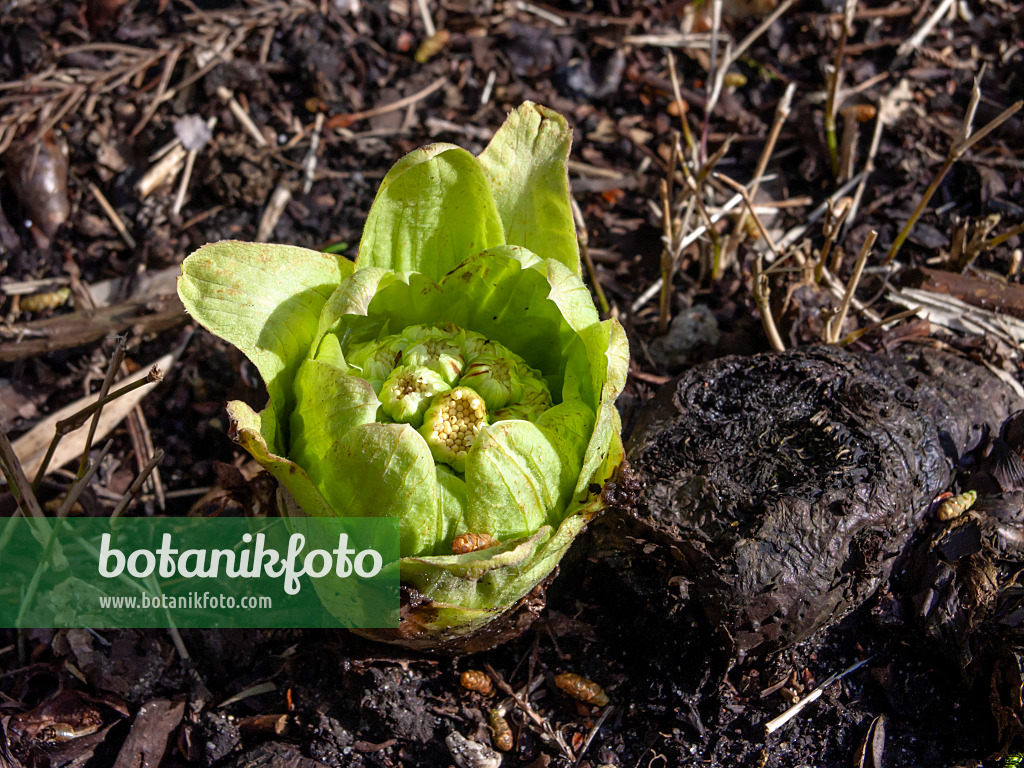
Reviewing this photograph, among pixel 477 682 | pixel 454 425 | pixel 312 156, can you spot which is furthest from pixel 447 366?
pixel 312 156

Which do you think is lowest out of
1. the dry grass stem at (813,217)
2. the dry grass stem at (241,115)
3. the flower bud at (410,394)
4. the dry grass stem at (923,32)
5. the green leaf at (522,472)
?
the dry grass stem at (813,217)

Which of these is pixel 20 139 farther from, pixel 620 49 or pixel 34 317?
pixel 620 49

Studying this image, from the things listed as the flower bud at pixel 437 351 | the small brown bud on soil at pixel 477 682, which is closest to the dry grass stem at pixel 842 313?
the flower bud at pixel 437 351

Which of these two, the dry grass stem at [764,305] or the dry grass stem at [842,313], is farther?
the dry grass stem at [764,305]

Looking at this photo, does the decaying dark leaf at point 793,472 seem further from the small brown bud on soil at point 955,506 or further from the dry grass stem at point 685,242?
the dry grass stem at point 685,242

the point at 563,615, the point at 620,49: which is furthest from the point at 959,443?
the point at 620,49

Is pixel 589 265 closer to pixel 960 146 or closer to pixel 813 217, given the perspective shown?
pixel 813 217

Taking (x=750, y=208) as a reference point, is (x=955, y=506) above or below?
below
